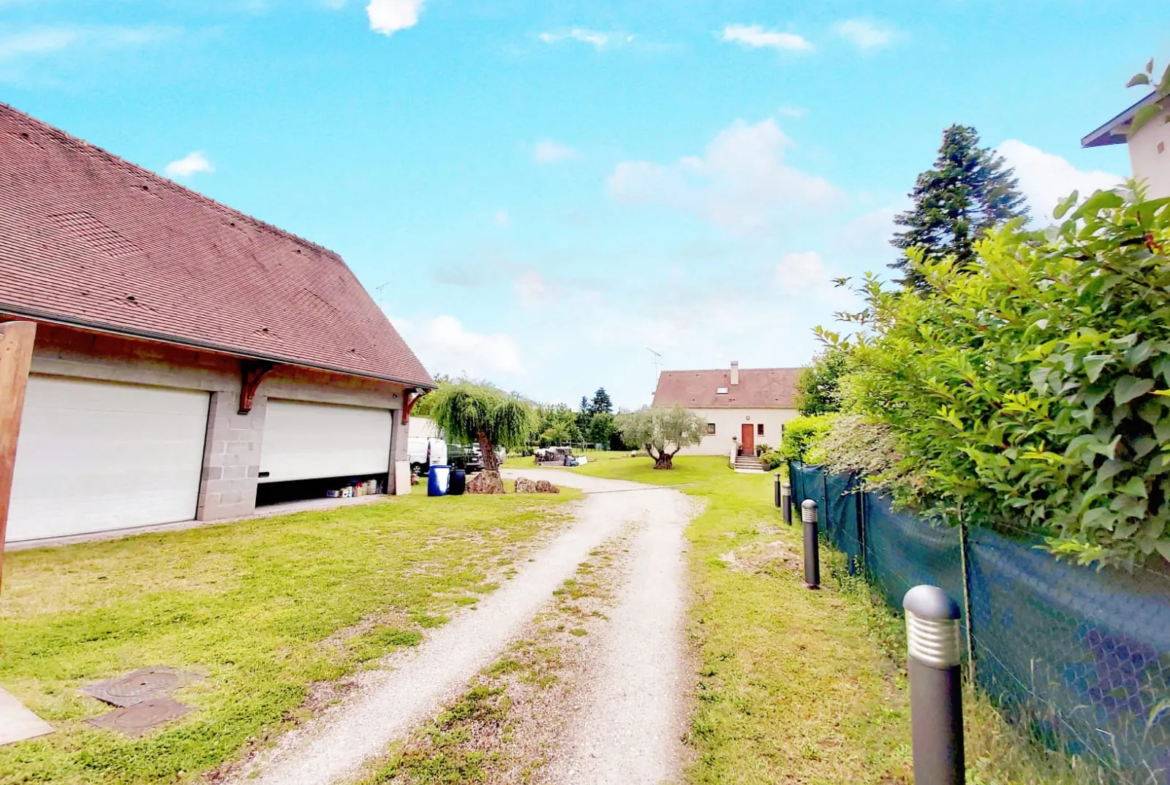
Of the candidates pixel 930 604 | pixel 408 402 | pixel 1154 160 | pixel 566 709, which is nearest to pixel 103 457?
pixel 408 402

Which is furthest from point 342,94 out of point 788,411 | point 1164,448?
point 788,411

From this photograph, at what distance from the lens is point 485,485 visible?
14383mm

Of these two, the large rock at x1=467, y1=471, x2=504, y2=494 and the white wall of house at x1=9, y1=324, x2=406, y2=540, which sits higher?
the white wall of house at x1=9, y1=324, x2=406, y2=540

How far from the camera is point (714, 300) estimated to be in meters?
21.5

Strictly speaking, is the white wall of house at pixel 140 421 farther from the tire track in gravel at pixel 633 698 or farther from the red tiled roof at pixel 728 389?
the red tiled roof at pixel 728 389

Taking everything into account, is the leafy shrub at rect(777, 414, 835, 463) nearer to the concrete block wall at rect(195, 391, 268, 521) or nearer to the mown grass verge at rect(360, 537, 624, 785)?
the mown grass verge at rect(360, 537, 624, 785)

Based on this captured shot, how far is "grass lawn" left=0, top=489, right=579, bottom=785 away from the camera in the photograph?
2514mm

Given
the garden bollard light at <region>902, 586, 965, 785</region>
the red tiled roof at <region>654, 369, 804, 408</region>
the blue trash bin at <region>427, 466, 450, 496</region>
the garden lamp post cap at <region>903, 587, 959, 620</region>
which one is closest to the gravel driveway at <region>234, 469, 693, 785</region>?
the garden bollard light at <region>902, 586, 965, 785</region>

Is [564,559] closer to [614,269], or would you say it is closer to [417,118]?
[417,118]

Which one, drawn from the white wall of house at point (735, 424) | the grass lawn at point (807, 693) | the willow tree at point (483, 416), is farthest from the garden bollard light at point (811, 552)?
the white wall of house at point (735, 424)

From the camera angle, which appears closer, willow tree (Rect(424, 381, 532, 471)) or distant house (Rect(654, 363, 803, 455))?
willow tree (Rect(424, 381, 532, 471))

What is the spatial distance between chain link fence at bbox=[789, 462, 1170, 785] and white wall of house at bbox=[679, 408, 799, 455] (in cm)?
3045

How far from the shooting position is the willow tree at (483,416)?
585 inches

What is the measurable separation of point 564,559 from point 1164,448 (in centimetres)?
627
